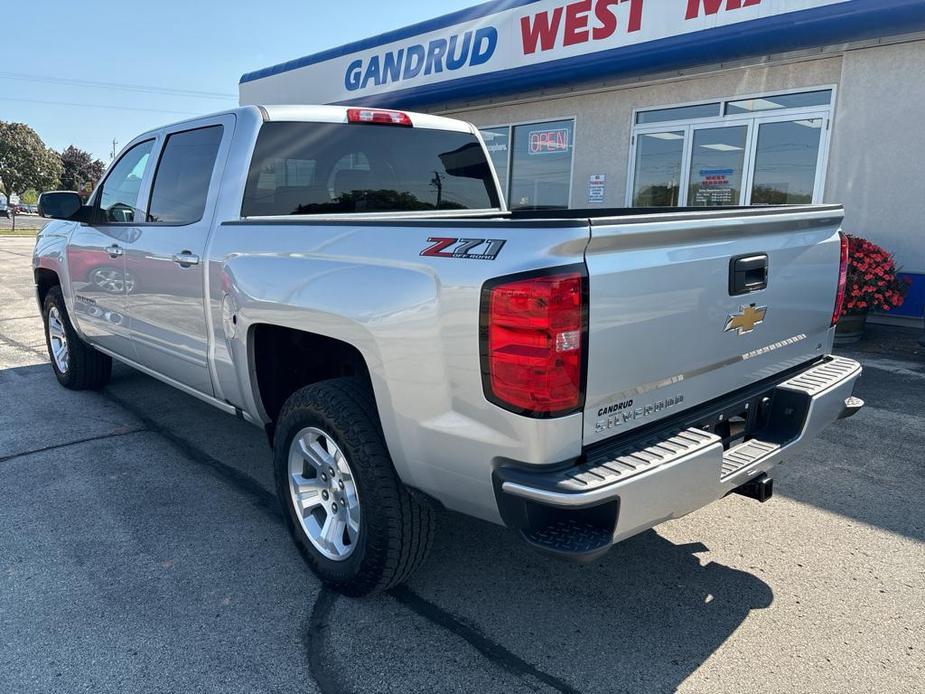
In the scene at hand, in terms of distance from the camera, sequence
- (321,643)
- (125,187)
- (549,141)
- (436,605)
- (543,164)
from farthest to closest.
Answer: (543,164)
(549,141)
(125,187)
(436,605)
(321,643)

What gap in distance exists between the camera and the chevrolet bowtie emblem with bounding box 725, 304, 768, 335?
8.48 ft

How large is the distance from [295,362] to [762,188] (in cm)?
788

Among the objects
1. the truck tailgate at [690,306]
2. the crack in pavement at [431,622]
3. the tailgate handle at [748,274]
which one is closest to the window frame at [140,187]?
the crack in pavement at [431,622]

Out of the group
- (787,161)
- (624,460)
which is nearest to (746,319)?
A: (624,460)

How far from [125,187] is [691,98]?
7796 mm

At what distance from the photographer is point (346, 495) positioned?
2.77 metres

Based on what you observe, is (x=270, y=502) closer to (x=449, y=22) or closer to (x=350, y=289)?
(x=350, y=289)

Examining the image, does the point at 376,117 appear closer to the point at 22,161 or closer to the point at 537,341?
the point at 537,341

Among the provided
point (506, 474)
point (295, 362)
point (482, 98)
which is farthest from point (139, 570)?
point (482, 98)

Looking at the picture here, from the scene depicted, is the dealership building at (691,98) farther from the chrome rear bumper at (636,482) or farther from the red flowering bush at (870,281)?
the chrome rear bumper at (636,482)

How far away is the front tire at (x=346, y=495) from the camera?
2537 mm

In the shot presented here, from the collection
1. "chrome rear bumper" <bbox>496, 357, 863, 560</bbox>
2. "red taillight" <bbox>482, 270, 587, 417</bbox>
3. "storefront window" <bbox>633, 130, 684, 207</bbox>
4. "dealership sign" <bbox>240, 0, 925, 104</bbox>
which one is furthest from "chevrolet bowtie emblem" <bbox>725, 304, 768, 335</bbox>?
"storefront window" <bbox>633, 130, 684, 207</bbox>

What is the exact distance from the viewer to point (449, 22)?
11820 millimetres

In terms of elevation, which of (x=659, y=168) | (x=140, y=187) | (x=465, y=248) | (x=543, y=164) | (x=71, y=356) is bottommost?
(x=71, y=356)
